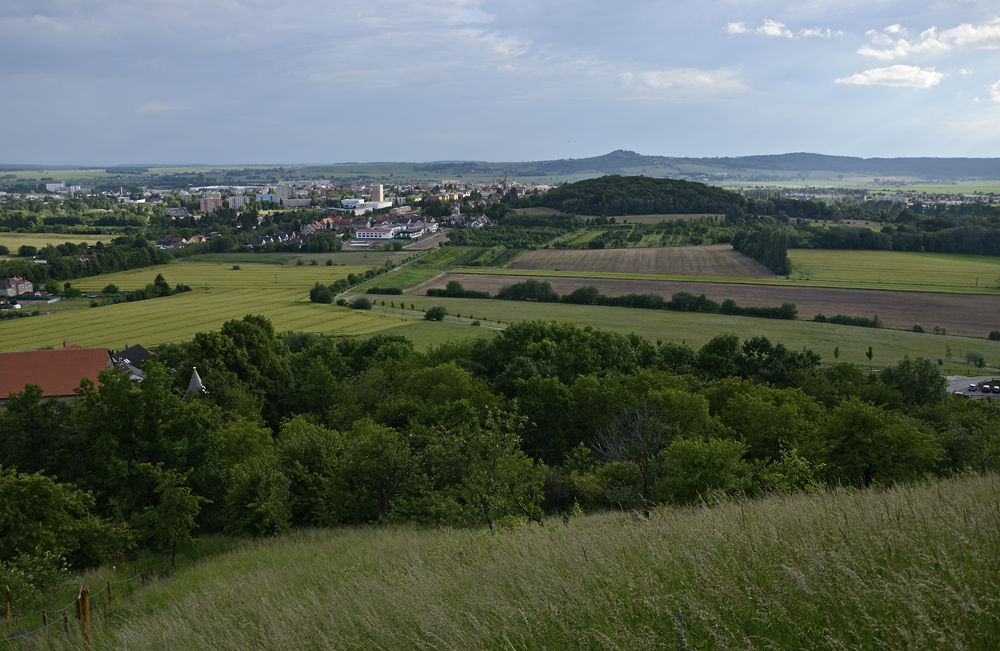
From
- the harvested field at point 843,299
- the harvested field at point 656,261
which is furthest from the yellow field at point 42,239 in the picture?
the harvested field at point 656,261

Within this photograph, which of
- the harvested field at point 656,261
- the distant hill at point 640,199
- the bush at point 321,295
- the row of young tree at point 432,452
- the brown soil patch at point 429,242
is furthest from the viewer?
the distant hill at point 640,199

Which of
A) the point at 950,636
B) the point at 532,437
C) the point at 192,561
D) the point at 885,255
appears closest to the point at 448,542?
the point at 950,636

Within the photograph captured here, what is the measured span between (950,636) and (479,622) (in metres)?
3.38

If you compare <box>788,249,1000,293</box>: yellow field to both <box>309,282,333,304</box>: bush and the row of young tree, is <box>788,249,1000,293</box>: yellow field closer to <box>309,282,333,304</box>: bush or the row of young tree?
the row of young tree

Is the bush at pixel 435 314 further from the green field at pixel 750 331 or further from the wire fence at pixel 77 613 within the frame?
the wire fence at pixel 77 613

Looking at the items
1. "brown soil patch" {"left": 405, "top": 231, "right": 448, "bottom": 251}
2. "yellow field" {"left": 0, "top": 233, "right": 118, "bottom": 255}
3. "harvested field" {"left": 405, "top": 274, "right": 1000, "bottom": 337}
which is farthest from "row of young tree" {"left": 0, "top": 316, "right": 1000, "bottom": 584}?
"yellow field" {"left": 0, "top": 233, "right": 118, "bottom": 255}

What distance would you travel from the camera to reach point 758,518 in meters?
7.07

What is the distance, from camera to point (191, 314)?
55.8m

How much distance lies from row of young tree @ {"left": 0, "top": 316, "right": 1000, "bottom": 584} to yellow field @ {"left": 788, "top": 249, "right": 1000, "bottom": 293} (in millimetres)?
40218

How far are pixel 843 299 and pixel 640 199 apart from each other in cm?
7157

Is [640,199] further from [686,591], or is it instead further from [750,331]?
[686,591]

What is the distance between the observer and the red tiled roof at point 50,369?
29000mm

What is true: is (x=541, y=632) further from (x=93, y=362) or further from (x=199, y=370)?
(x=93, y=362)

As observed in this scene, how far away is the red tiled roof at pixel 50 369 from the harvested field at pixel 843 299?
128 ft
